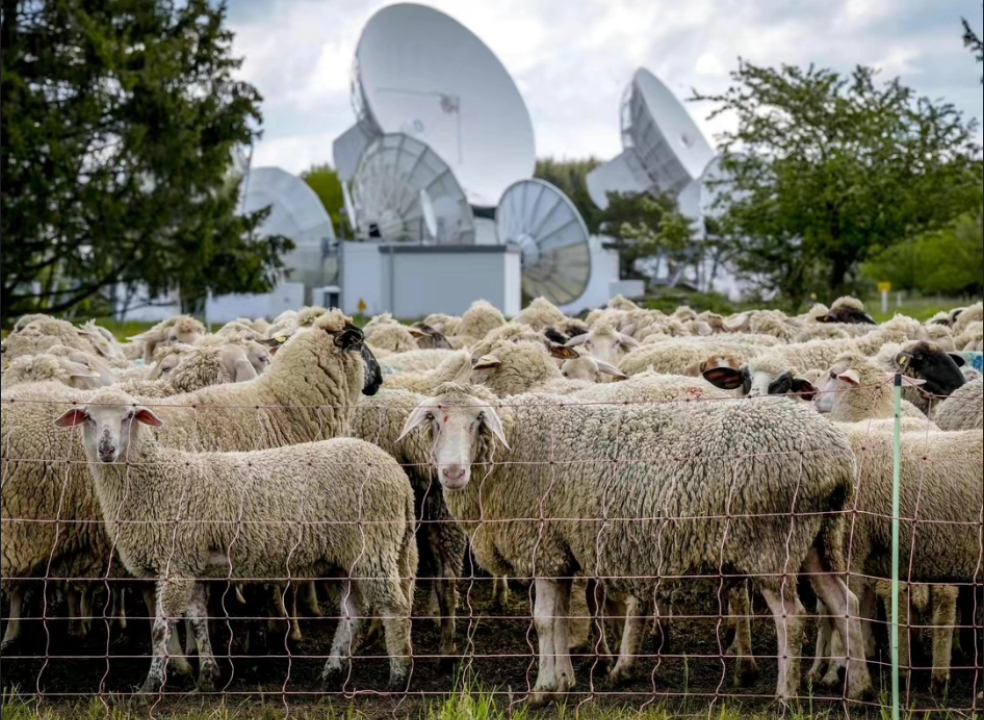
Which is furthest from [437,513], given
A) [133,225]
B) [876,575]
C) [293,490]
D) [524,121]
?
[524,121]

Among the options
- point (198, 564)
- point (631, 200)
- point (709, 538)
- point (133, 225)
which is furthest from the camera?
point (631, 200)

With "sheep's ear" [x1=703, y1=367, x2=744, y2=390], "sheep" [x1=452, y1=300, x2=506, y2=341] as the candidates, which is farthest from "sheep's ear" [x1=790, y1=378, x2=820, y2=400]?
"sheep" [x1=452, y1=300, x2=506, y2=341]

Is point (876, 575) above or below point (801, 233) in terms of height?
below

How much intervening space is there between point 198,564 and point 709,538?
2.40 metres

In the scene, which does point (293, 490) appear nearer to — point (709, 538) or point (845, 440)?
point (709, 538)

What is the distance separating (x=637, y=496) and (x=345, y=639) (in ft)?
5.33

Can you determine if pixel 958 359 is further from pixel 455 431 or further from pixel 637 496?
pixel 455 431

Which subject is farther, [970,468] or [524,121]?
[524,121]

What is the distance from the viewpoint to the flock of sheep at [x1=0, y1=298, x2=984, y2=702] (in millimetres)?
5906

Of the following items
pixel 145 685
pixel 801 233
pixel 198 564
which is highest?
pixel 801 233

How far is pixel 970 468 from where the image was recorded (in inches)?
246

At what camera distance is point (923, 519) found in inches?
239

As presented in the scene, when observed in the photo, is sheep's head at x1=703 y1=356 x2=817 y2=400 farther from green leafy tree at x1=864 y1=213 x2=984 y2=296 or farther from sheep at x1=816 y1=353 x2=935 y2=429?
green leafy tree at x1=864 y1=213 x2=984 y2=296

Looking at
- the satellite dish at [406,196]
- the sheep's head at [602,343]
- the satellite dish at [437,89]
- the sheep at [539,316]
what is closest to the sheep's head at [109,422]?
the sheep's head at [602,343]
